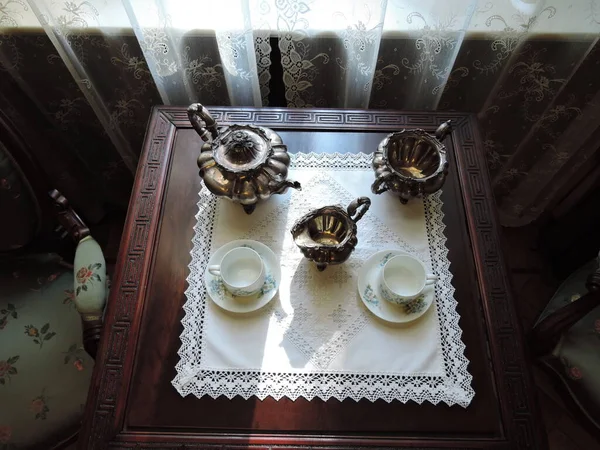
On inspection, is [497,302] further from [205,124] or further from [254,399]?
[205,124]

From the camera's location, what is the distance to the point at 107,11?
3.59 feet

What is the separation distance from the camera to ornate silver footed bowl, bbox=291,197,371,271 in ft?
2.72

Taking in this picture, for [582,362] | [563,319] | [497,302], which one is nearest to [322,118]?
[497,302]

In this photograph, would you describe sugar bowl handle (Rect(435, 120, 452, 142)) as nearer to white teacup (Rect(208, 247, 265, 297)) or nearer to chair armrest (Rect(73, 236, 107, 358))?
white teacup (Rect(208, 247, 265, 297))

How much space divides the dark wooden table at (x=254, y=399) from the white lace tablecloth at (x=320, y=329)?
24mm

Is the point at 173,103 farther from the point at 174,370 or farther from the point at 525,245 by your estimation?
the point at 525,245

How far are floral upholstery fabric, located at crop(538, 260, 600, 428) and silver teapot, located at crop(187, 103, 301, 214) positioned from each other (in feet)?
2.43

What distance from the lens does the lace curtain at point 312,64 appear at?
41.2 inches

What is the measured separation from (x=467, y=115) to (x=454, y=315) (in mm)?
517

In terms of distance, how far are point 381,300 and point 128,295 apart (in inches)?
19.8

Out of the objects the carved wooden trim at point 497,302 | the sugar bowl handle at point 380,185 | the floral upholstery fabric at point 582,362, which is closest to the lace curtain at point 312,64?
the carved wooden trim at point 497,302

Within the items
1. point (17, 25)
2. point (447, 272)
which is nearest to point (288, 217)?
point (447, 272)

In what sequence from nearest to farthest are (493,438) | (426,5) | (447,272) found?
(493,438) → (447,272) → (426,5)

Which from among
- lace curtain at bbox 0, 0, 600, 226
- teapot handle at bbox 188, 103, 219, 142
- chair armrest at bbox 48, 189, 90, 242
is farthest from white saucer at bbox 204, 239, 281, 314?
lace curtain at bbox 0, 0, 600, 226
